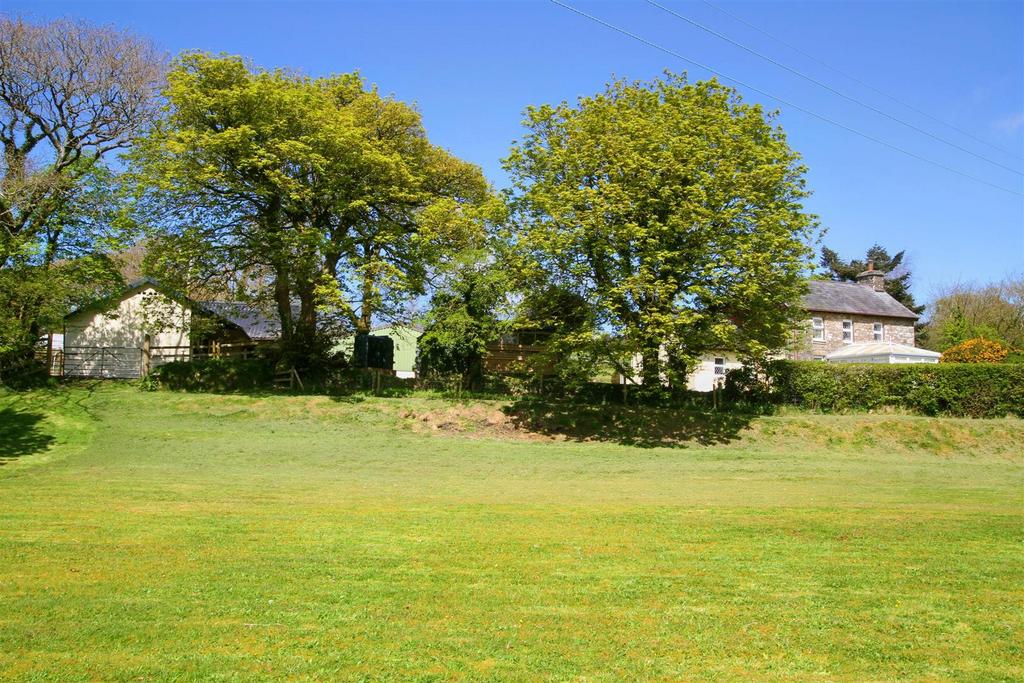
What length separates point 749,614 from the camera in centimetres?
567

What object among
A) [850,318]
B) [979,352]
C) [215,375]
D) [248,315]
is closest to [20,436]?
A: [215,375]

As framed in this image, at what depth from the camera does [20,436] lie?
20.6 metres

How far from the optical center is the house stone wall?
141ft

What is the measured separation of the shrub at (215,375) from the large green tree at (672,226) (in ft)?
43.9

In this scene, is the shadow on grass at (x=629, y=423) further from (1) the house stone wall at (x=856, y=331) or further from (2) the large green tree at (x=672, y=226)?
(1) the house stone wall at (x=856, y=331)

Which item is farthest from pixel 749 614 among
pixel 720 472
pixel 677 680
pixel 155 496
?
pixel 720 472

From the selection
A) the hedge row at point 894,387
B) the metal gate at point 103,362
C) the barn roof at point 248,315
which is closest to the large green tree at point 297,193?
the barn roof at point 248,315

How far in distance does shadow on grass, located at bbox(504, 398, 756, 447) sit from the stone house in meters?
18.4

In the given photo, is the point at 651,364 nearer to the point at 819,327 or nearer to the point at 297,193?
the point at 297,193

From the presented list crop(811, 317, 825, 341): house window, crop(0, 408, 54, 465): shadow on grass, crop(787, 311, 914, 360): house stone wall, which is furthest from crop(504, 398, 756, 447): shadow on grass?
crop(811, 317, 825, 341): house window

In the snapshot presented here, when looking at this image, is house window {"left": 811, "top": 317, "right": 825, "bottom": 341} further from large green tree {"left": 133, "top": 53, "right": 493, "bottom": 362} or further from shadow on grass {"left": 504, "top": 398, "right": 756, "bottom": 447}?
large green tree {"left": 133, "top": 53, "right": 493, "bottom": 362}

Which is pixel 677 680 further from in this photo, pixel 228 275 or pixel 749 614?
pixel 228 275

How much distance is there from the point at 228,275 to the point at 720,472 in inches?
916

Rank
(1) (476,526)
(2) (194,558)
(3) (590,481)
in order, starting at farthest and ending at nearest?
(3) (590,481), (1) (476,526), (2) (194,558)
